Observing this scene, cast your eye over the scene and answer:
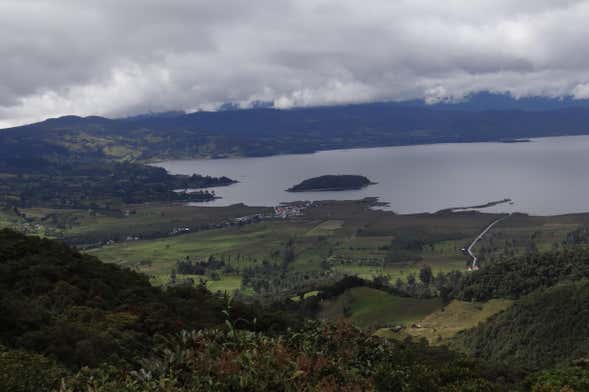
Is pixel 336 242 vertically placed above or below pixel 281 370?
below

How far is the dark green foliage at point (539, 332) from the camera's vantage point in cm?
5719

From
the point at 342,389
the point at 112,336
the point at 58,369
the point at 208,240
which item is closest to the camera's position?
the point at 342,389

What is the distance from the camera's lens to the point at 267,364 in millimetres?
14906

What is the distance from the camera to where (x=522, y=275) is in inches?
3777

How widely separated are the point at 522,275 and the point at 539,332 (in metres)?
35.7

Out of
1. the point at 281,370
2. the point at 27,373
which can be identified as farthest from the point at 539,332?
the point at 27,373

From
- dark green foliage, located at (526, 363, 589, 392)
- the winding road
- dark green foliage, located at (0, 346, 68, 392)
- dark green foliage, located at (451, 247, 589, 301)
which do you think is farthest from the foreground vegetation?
the winding road

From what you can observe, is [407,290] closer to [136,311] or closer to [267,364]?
[136,311]

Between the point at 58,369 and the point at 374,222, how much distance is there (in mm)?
176470

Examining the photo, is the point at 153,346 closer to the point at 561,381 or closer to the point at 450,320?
the point at 561,381

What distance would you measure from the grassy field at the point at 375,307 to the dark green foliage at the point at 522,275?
7932 millimetres

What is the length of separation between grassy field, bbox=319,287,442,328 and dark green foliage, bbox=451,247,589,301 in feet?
26.0

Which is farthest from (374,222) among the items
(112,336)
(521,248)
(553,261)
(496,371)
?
(112,336)

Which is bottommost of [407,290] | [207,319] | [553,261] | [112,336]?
[407,290]
